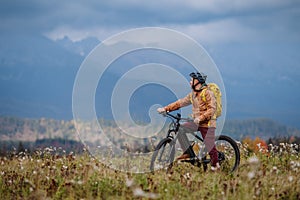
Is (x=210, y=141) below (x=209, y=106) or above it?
below

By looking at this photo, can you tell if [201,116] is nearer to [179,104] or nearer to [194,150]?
[179,104]

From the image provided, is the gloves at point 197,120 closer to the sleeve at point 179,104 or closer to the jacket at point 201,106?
the jacket at point 201,106

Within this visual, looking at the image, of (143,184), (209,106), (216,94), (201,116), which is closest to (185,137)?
(201,116)

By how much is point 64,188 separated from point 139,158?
3.07 metres

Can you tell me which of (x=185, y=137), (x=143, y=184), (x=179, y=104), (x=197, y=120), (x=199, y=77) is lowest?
(x=143, y=184)

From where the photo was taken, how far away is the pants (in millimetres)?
10570

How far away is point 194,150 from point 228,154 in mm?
1026

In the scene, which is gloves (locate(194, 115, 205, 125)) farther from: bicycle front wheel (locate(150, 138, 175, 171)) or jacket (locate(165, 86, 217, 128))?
bicycle front wheel (locate(150, 138, 175, 171))

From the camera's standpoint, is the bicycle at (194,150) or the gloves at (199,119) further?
the bicycle at (194,150)

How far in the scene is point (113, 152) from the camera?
37.3ft

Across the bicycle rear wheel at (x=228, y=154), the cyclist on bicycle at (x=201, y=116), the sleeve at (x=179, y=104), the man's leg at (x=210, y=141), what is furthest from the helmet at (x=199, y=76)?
the bicycle rear wheel at (x=228, y=154)

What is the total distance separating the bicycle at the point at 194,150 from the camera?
34.0 ft

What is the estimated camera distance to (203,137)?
10672mm

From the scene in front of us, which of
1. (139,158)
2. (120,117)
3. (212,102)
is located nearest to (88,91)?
(120,117)
